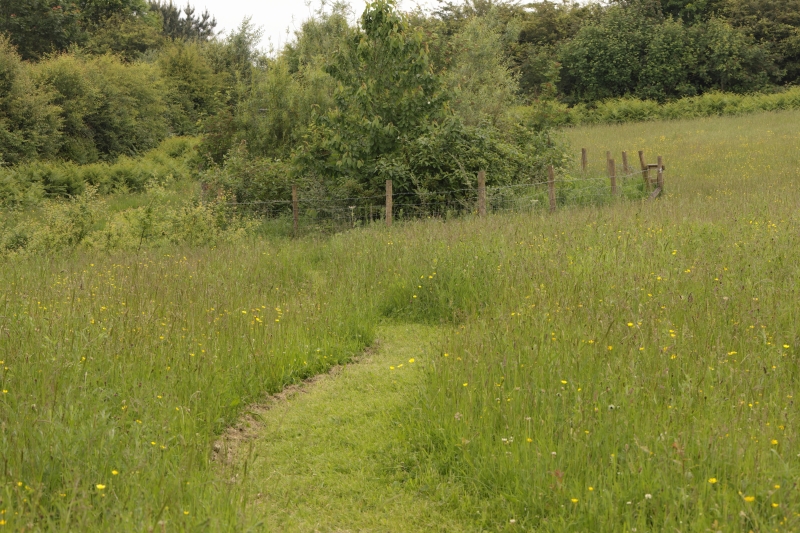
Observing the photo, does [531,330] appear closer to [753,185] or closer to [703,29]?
[753,185]

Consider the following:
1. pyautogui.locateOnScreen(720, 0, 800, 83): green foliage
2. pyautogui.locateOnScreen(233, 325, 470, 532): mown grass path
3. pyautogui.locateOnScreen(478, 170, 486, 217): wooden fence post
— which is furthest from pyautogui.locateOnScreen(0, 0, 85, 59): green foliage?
pyautogui.locateOnScreen(720, 0, 800, 83): green foliage

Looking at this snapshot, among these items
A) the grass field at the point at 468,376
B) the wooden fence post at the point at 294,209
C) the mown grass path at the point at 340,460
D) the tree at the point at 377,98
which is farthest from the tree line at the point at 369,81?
the mown grass path at the point at 340,460

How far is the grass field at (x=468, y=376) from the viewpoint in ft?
13.4

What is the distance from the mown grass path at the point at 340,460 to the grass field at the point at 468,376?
0.06 metres

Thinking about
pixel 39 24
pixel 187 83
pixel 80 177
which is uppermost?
pixel 39 24

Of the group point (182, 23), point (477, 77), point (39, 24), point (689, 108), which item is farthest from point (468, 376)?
point (182, 23)

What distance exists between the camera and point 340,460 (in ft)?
17.7

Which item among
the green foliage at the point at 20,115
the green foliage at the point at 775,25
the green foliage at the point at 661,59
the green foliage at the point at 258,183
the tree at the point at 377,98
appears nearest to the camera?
the tree at the point at 377,98

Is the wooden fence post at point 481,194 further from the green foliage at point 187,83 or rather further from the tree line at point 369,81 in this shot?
the green foliage at point 187,83

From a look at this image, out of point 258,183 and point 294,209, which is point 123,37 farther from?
point 294,209

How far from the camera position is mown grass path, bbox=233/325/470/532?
458 centimetres

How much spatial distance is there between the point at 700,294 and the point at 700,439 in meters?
3.09

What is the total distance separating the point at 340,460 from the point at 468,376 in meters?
1.18

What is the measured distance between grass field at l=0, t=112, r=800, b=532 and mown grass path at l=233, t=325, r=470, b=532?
6 centimetres
